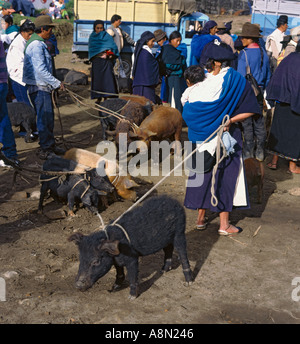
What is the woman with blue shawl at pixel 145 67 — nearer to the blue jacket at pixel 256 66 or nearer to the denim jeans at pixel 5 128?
the blue jacket at pixel 256 66

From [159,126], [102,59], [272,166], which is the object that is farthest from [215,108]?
[102,59]

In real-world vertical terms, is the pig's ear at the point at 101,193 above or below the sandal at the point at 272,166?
above

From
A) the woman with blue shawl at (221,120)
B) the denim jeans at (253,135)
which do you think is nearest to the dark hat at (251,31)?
the denim jeans at (253,135)

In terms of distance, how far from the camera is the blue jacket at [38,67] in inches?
292

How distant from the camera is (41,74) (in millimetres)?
7504

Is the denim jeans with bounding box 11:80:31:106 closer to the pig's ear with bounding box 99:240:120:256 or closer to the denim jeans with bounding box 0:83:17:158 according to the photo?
the denim jeans with bounding box 0:83:17:158

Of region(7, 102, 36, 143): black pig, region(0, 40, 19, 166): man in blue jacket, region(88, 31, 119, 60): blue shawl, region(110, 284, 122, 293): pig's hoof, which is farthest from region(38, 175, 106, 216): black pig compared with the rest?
region(88, 31, 119, 60): blue shawl

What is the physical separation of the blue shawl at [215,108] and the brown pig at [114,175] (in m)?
1.69

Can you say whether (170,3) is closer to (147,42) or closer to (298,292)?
(147,42)

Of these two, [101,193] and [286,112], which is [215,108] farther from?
[286,112]

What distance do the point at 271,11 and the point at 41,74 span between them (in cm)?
1608

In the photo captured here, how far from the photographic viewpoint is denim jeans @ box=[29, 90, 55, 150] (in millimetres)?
7742

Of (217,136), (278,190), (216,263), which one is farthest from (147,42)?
(216,263)

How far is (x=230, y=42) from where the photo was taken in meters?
A: 10.7
